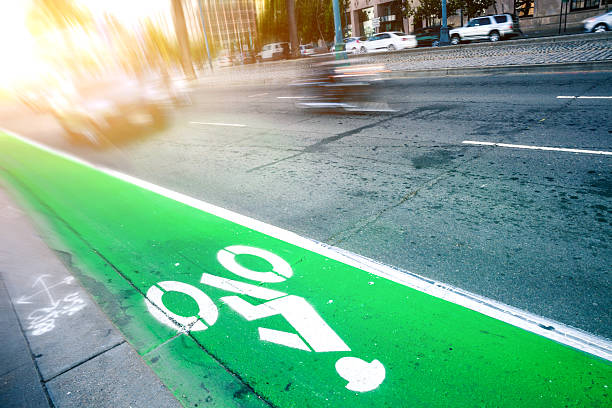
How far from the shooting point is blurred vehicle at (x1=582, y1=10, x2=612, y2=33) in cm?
2181

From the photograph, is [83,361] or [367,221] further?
[367,221]

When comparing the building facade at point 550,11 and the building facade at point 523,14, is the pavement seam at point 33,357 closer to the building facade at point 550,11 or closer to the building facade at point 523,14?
the building facade at point 523,14

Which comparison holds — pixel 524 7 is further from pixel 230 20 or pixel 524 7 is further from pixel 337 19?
pixel 230 20

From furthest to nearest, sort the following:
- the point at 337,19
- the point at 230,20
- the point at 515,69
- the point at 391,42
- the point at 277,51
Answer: the point at 230,20
the point at 277,51
the point at 391,42
the point at 337,19
the point at 515,69

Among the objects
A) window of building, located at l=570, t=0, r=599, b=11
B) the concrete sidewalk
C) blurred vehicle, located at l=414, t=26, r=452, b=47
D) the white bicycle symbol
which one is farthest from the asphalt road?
window of building, located at l=570, t=0, r=599, b=11

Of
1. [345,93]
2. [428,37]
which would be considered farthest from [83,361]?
[428,37]

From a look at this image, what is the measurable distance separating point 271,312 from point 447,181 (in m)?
3.40

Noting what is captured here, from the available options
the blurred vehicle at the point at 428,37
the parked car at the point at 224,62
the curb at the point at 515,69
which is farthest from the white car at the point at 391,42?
the parked car at the point at 224,62

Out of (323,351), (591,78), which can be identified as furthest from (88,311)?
(591,78)

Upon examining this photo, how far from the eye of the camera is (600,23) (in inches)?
878

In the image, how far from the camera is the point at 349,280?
3529 mm

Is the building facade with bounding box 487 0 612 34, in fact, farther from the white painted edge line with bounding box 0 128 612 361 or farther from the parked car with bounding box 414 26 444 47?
the white painted edge line with bounding box 0 128 612 361

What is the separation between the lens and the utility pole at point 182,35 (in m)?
42.9

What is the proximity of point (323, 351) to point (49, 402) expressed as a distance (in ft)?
5.82
